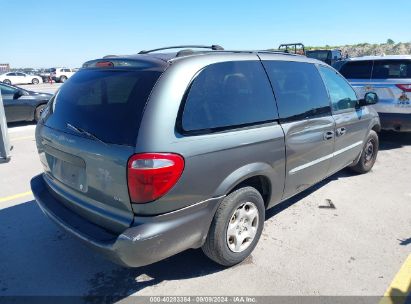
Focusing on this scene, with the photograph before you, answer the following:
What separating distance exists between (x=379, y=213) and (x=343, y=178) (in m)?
1.28

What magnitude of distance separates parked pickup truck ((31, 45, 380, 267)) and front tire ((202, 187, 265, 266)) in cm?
1

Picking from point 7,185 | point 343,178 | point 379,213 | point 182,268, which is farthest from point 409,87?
point 7,185

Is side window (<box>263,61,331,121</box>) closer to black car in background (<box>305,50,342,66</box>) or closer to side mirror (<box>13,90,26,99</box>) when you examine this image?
side mirror (<box>13,90,26,99</box>)

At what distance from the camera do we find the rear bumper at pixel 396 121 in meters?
6.57

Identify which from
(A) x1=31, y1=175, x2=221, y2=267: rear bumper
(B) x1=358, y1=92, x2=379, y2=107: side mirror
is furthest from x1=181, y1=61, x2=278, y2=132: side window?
(B) x1=358, y1=92, x2=379, y2=107: side mirror

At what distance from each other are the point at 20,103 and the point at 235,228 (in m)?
9.24

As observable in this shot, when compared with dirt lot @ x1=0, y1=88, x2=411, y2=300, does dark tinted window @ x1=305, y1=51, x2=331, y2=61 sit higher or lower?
higher

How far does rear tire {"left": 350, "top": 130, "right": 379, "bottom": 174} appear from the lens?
5285 mm

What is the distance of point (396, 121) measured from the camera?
666 cm

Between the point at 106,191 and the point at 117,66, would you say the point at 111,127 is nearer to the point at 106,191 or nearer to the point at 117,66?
the point at 106,191

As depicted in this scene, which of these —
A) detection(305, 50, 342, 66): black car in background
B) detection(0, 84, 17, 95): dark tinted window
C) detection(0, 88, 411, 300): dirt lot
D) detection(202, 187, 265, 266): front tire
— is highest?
detection(305, 50, 342, 66): black car in background

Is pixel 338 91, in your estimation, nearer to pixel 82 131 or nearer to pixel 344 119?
pixel 344 119

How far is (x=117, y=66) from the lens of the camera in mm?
2801

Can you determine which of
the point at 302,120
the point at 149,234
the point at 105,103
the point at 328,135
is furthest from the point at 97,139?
the point at 328,135
